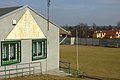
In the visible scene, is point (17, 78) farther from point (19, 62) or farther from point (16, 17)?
point (16, 17)

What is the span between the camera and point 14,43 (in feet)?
56.6

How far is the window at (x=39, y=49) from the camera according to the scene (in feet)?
61.5

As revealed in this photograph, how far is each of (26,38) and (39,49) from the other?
1.63m

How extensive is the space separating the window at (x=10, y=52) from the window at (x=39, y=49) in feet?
4.64

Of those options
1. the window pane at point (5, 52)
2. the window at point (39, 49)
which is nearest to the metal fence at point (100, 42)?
the window at point (39, 49)

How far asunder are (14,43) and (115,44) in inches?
2114

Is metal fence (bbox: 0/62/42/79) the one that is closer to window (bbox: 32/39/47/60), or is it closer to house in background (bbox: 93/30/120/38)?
window (bbox: 32/39/47/60)

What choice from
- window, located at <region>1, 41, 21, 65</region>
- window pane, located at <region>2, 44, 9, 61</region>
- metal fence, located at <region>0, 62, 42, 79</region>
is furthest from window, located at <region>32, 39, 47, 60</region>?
window pane, located at <region>2, 44, 9, 61</region>

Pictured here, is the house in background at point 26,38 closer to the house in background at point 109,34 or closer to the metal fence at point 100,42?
the metal fence at point 100,42

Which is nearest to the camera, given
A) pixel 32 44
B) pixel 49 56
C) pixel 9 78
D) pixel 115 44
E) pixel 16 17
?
pixel 9 78

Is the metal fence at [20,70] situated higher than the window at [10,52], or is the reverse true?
the window at [10,52]

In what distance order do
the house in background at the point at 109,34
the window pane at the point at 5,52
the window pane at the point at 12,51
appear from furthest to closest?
the house in background at the point at 109,34 → the window pane at the point at 12,51 → the window pane at the point at 5,52

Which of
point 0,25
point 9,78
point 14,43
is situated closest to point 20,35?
point 14,43

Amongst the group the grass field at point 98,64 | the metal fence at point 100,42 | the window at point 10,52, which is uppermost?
the metal fence at point 100,42
